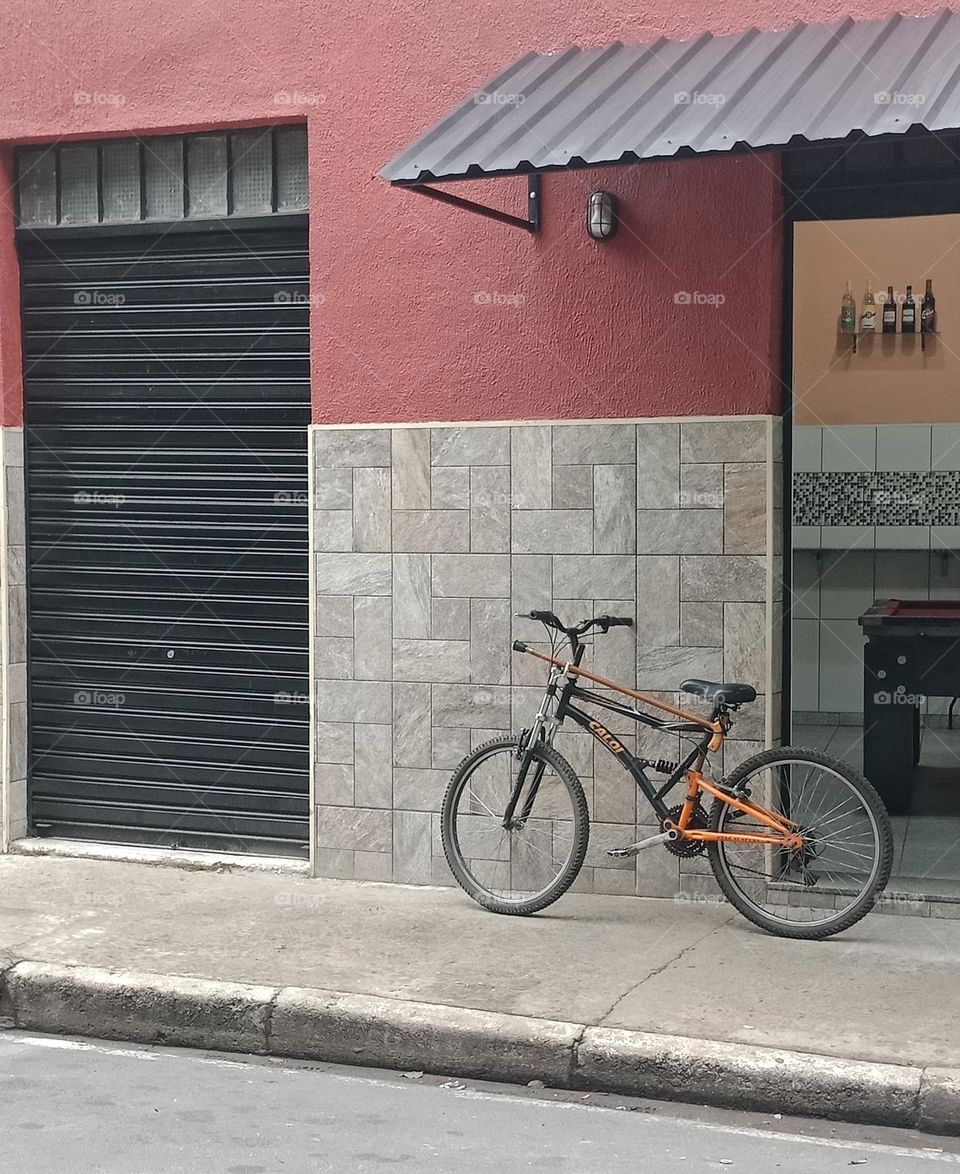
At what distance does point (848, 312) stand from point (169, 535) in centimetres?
635

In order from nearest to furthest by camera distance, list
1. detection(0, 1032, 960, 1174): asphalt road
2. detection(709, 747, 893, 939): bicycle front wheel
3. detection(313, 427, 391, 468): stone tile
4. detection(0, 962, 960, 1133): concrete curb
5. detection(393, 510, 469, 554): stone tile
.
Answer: detection(0, 1032, 960, 1174): asphalt road, detection(0, 962, 960, 1133): concrete curb, detection(709, 747, 893, 939): bicycle front wheel, detection(393, 510, 469, 554): stone tile, detection(313, 427, 391, 468): stone tile

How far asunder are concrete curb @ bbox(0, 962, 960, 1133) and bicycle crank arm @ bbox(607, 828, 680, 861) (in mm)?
1554

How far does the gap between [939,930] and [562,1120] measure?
2.51 meters

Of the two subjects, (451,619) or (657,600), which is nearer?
(657,600)

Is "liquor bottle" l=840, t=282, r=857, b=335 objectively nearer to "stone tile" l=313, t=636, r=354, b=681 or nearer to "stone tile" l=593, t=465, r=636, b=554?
"stone tile" l=593, t=465, r=636, b=554

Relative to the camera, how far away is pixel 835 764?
6887mm

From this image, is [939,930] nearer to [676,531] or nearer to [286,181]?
[676,531]

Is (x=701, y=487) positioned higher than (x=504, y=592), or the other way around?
(x=701, y=487)

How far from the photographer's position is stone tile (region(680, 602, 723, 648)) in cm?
755

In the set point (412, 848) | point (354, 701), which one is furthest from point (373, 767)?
point (412, 848)

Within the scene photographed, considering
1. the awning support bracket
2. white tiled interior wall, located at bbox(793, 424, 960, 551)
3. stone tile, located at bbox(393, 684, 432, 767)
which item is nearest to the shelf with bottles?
white tiled interior wall, located at bbox(793, 424, 960, 551)

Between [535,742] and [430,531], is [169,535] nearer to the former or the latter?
[430,531]

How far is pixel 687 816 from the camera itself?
721 cm

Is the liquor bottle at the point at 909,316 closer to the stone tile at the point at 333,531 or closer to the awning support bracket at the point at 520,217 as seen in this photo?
the awning support bracket at the point at 520,217
